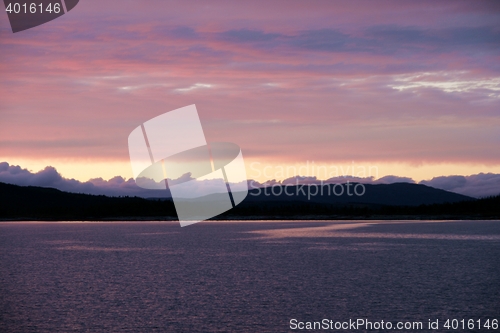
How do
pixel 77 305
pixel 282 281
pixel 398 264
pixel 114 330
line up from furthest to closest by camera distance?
pixel 398 264 → pixel 282 281 → pixel 77 305 → pixel 114 330

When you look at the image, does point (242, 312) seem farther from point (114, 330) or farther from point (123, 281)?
point (123, 281)

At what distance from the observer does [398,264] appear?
233 ft

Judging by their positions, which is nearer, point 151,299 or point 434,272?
point 151,299

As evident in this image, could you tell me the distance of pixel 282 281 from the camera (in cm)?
5466

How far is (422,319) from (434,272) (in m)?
27.2

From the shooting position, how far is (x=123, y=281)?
55.8m

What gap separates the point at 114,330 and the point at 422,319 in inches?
755

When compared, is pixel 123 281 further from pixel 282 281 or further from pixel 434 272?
pixel 434 272

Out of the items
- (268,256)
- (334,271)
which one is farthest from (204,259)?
(334,271)

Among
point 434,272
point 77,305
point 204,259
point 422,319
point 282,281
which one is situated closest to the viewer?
point 422,319

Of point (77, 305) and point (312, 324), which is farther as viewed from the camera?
point (77, 305)

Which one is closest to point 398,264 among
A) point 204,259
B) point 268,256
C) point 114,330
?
point 268,256

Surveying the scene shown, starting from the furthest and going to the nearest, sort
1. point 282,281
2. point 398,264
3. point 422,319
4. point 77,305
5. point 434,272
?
1. point 398,264
2. point 434,272
3. point 282,281
4. point 77,305
5. point 422,319

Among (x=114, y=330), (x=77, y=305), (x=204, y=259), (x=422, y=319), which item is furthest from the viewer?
(x=204, y=259)
